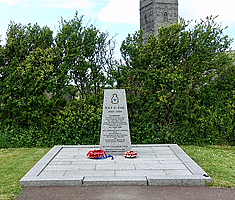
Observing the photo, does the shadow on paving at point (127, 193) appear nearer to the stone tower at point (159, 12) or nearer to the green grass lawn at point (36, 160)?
the green grass lawn at point (36, 160)

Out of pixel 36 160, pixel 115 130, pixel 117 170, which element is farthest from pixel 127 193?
pixel 36 160

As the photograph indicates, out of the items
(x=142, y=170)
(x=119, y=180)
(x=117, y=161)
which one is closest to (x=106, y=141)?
(x=117, y=161)

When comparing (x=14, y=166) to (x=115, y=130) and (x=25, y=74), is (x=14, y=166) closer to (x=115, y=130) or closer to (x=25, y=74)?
(x=115, y=130)

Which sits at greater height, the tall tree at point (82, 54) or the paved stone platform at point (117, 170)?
the tall tree at point (82, 54)

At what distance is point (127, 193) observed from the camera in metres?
5.05

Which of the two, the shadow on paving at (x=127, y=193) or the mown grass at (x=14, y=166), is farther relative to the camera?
the mown grass at (x=14, y=166)

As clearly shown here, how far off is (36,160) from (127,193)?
3.37 meters

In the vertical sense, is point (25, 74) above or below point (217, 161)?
above

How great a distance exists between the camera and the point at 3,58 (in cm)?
943

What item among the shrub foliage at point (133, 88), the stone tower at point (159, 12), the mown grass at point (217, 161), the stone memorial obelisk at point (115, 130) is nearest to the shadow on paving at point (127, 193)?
the mown grass at point (217, 161)

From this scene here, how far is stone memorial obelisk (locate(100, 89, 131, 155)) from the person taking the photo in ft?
24.6

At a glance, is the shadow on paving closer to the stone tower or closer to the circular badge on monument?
the circular badge on monument

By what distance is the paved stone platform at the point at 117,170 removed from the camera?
5465 millimetres

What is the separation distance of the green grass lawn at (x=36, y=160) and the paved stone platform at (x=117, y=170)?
12.5 inches
